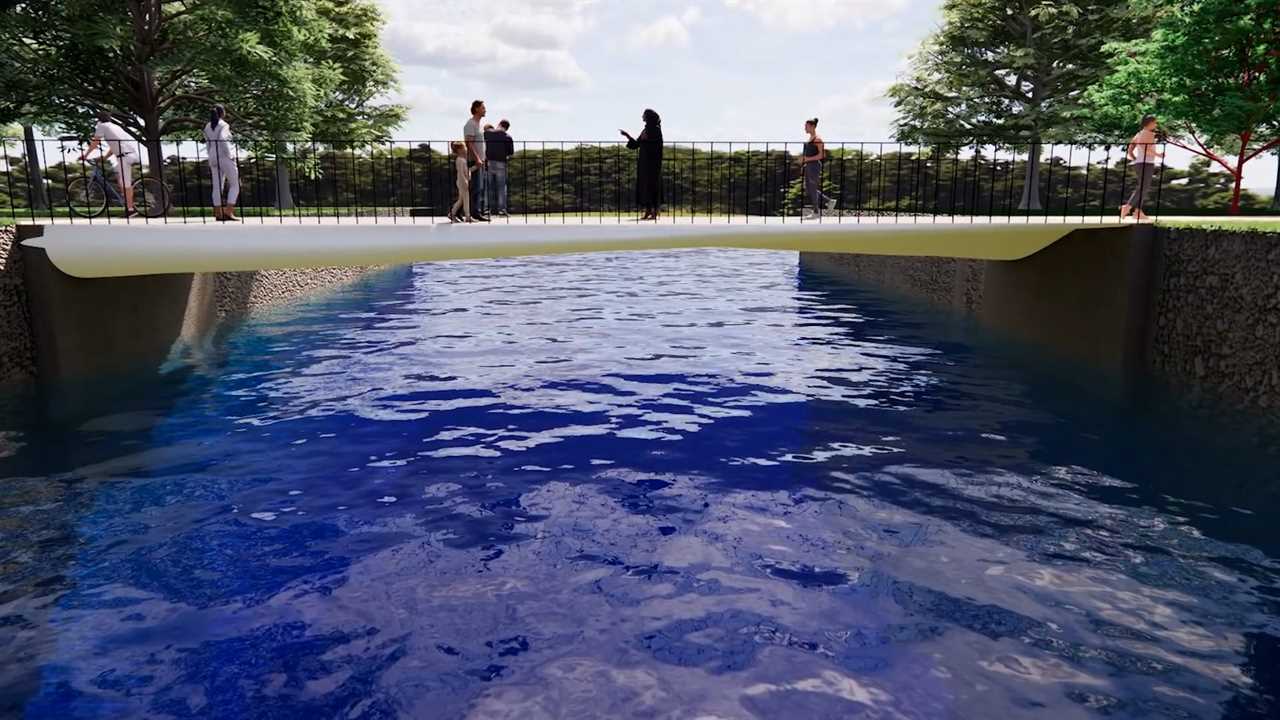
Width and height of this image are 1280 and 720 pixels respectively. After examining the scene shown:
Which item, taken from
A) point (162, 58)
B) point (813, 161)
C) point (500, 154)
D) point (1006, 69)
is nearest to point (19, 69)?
point (162, 58)

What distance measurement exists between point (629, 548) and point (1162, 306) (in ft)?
39.5

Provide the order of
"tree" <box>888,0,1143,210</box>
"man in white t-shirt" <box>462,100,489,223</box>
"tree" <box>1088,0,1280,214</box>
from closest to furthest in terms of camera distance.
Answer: "man in white t-shirt" <box>462,100,489,223</box> < "tree" <box>1088,0,1280,214</box> < "tree" <box>888,0,1143,210</box>

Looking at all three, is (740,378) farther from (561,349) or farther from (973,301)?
(973,301)

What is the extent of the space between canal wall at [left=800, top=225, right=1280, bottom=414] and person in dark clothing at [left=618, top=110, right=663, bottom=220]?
8187 mm

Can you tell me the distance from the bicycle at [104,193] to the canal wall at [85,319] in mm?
1189

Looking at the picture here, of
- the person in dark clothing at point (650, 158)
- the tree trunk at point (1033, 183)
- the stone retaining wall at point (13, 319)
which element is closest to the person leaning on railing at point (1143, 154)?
the person in dark clothing at point (650, 158)

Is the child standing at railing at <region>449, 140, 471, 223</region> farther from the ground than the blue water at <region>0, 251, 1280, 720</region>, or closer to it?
farther from the ground

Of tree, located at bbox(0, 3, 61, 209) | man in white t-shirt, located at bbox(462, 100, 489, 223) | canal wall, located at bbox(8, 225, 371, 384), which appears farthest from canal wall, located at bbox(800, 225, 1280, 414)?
tree, located at bbox(0, 3, 61, 209)

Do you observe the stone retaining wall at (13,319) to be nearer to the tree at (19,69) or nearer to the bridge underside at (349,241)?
the bridge underside at (349,241)

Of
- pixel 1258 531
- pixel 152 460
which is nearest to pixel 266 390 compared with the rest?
pixel 152 460

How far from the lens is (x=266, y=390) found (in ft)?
48.4

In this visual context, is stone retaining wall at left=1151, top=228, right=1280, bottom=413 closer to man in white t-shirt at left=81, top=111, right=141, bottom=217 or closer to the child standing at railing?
the child standing at railing

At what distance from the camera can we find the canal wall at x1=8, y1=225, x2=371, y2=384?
47.1 feet

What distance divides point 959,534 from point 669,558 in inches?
116
